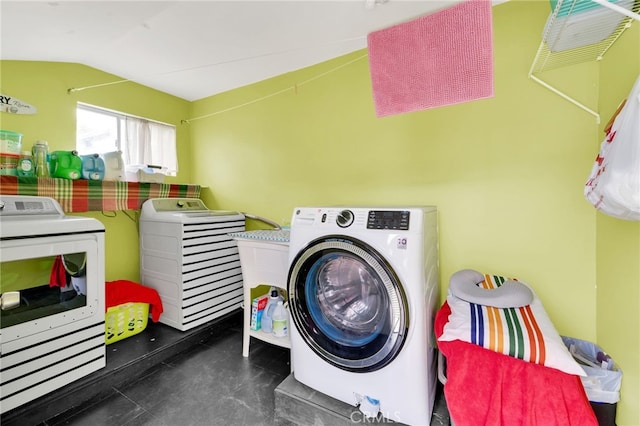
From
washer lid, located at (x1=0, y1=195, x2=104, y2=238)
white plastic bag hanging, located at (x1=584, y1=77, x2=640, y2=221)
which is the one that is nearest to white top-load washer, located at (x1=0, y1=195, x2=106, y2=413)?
washer lid, located at (x1=0, y1=195, x2=104, y2=238)

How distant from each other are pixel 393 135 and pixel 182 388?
226 centimetres

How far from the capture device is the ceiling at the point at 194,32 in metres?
1.58

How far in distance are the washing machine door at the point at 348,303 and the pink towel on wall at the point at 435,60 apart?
77 centimetres

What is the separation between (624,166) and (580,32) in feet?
2.47

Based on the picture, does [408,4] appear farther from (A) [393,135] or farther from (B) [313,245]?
(B) [313,245]

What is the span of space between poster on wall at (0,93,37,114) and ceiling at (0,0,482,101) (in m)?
0.29

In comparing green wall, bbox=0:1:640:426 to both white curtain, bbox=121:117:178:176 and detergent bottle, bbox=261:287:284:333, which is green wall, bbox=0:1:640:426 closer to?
white curtain, bbox=121:117:178:176

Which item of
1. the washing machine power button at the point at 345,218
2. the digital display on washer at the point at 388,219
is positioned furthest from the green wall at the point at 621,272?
the washing machine power button at the point at 345,218

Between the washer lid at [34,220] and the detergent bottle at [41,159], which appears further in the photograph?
the detergent bottle at [41,159]

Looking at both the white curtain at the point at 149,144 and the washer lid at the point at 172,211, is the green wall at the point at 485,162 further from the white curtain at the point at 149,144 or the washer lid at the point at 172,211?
the white curtain at the point at 149,144

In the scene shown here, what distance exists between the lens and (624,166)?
796 millimetres

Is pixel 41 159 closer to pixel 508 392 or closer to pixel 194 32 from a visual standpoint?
pixel 194 32

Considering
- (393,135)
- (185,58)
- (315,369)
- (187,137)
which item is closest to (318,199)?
(393,135)

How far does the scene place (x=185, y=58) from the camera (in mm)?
2217
